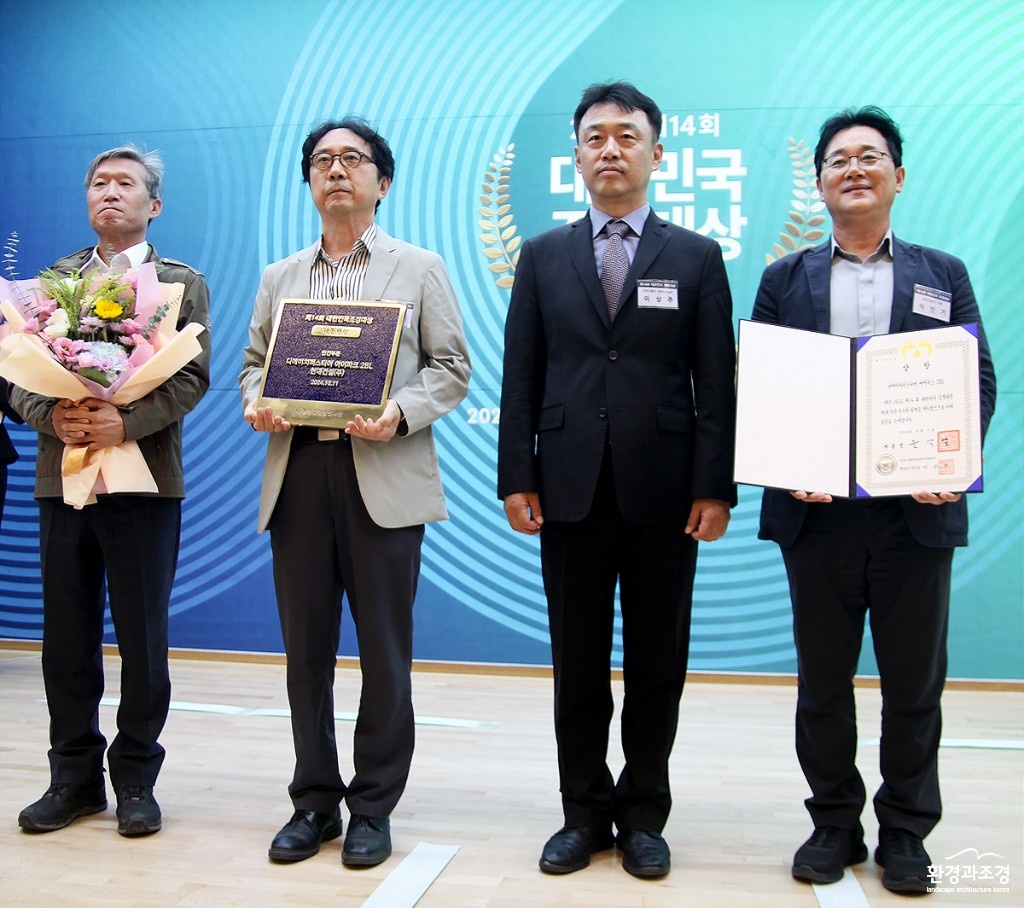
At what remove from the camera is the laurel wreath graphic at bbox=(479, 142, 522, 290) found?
4691mm

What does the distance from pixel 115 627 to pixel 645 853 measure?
144 centimetres

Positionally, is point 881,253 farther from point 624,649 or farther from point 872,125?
point 624,649

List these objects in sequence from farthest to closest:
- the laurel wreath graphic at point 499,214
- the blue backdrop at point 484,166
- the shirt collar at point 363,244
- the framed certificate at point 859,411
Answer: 1. the laurel wreath graphic at point 499,214
2. the blue backdrop at point 484,166
3. the shirt collar at point 363,244
4. the framed certificate at point 859,411

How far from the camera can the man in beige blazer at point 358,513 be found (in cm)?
231

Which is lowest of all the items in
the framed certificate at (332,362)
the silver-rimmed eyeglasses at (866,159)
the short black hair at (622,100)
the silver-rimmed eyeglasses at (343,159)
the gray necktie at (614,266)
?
the framed certificate at (332,362)

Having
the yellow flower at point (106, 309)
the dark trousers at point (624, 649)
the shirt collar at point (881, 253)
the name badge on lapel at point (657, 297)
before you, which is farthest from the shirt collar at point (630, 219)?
the yellow flower at point (106, 309)

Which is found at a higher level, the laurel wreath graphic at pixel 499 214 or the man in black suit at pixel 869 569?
the laurel wreath graphic at pixel 499 214

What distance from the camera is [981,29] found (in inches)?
175

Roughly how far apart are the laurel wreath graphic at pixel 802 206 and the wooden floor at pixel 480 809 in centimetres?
207

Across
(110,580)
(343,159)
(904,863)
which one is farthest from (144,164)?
(904,863)

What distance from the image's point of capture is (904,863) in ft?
6.93

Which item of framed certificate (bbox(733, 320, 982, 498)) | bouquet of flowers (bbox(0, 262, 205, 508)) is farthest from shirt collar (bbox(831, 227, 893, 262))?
bouquet of flowers (bbox(0, 262, 205, 508))

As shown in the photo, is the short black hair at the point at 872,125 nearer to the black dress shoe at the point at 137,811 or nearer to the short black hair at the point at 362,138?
the short black hair at the point at 362,138

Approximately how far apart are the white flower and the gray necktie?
1329mm
